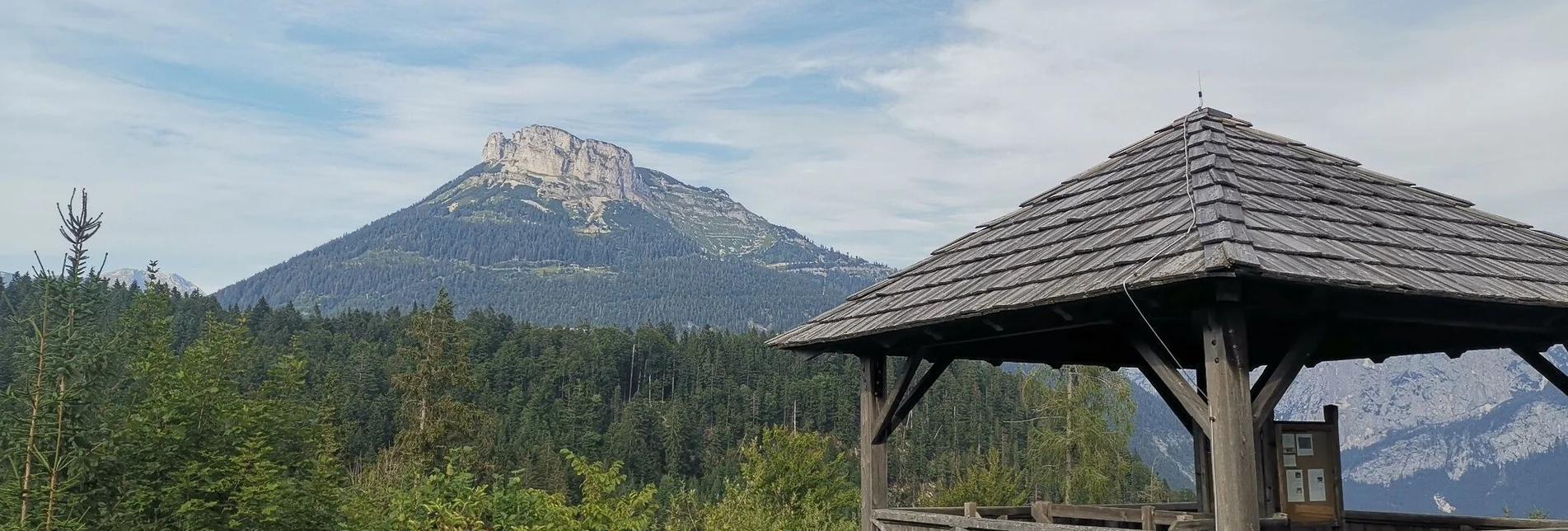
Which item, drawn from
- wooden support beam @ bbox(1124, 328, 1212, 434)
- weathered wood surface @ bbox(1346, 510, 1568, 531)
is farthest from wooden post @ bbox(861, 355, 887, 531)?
weathered wood surface @ bbox(1346, 510, 1568, 531)

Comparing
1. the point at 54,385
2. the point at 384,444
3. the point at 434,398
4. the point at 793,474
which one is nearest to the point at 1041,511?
the point at 54,385

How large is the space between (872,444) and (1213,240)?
12.3ft

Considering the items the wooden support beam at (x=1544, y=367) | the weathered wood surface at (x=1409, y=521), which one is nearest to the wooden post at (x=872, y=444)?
the weathered wood surface at (x=1409, y=521)

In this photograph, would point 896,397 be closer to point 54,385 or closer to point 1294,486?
point 1294,486

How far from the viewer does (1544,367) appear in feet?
29.6

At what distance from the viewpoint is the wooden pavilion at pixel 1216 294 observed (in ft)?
22.2

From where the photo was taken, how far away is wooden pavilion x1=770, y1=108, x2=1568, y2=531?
22.2ft

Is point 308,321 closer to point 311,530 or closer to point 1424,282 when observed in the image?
point 311,530

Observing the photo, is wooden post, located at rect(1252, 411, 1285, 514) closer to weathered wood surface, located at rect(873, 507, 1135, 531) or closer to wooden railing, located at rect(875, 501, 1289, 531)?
wooden railing, located at rect(875, 501, 1289, 531)

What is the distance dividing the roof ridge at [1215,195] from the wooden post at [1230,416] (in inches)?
10.4

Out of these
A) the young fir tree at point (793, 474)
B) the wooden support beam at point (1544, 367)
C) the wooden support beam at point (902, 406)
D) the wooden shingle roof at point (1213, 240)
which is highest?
the wooden shingle roof at point (1213, 240)

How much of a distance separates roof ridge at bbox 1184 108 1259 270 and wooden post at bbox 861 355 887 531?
Result: 9.48 feet

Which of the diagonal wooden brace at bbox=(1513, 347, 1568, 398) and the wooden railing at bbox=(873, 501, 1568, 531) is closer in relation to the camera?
the wooden railing at bbox=(873, 501, 1568, 531)

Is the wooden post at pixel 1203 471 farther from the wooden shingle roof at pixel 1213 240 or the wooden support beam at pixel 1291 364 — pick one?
the wooden support beam at pixel 1291 364
